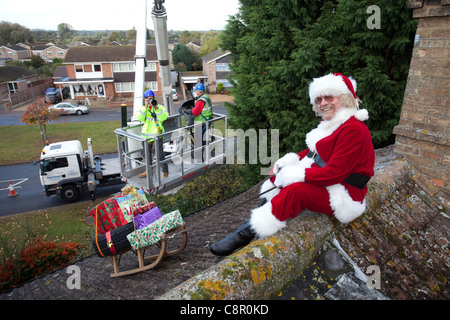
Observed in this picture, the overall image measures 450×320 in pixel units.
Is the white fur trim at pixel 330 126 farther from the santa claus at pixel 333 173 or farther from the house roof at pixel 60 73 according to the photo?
the house roof at pixel 60 73

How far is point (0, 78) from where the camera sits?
152 feet

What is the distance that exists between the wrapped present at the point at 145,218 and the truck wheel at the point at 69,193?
12.3 m

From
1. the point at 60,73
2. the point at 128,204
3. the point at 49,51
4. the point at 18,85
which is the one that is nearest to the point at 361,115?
the point at 128,204

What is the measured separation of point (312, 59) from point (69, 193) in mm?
12329

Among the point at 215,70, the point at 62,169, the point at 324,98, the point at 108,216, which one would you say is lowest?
the point at 62,169

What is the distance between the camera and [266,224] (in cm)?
275

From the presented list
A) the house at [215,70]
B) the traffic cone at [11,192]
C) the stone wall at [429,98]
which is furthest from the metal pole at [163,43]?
the house at [215,70]

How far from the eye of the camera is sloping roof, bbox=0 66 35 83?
155 ft

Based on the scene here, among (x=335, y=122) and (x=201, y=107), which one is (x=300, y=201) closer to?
(x=335, y=122)

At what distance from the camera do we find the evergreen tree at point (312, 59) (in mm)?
6715

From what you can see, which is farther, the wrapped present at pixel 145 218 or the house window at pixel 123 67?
the house window at pixel 123 67

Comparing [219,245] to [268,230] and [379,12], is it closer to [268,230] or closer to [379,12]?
[268,230]
